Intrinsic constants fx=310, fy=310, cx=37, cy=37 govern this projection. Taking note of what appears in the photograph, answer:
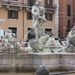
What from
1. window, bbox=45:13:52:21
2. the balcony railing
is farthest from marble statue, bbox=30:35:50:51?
window, bbox=45:13:52:21

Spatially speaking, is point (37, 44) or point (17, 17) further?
point (17, 17)

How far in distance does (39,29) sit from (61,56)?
6.97m

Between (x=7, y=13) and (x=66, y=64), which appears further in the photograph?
(x=7, y=13)

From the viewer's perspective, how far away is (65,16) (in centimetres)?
4712

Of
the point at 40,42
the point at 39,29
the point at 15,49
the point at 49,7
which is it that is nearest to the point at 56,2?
the point at 49,7

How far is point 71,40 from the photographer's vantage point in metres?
11.5

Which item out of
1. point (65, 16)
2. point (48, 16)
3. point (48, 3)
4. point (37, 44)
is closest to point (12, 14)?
point (48, 16)

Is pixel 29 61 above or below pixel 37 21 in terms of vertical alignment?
below

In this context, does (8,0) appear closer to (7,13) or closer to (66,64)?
(7,13)

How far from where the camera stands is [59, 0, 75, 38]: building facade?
1838 inches

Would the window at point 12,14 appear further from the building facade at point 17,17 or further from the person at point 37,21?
the person at point 37,21

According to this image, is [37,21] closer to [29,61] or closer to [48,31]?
[29,61]

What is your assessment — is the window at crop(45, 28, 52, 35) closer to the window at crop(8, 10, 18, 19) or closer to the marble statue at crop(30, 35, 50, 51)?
the window at crop(8, 10, 18, 19)

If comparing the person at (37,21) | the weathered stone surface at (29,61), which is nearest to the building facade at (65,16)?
the person at (37,21)
